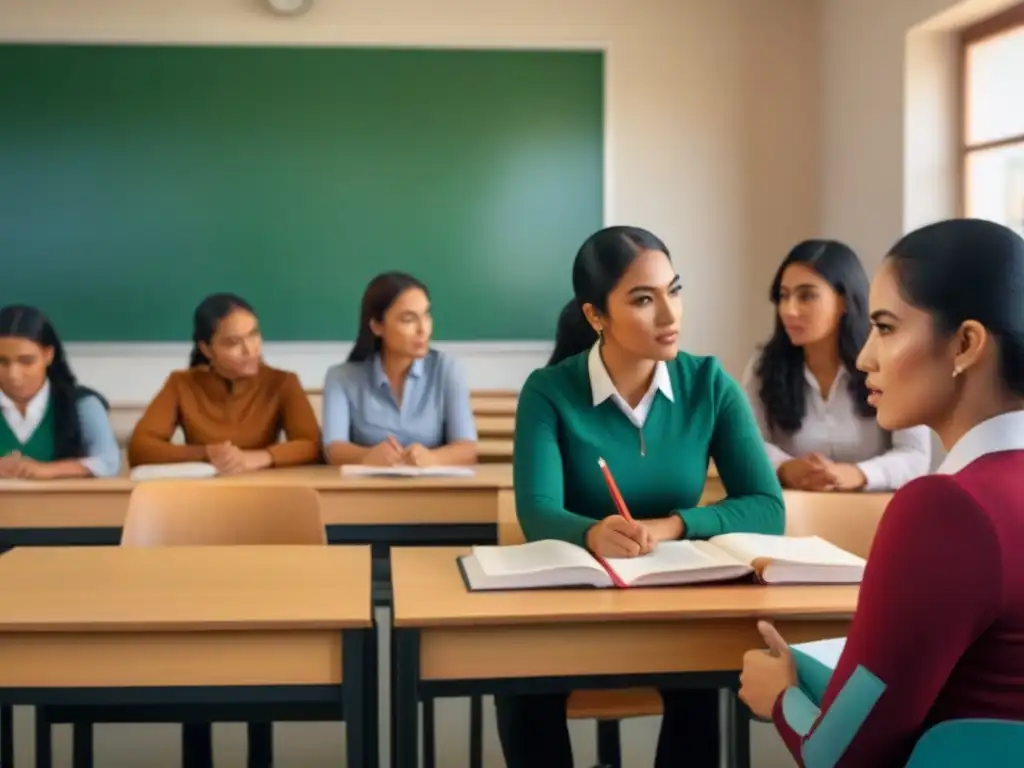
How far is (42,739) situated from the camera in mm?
2234

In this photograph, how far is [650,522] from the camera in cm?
201

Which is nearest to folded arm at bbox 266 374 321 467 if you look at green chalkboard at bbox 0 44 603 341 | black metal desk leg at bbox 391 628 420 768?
green chalkboard at bbox 0 44 603 341

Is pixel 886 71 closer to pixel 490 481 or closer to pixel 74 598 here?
pixel 490 481

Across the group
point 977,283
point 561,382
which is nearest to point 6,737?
point 561,382

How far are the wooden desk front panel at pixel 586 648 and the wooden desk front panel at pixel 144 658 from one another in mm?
215

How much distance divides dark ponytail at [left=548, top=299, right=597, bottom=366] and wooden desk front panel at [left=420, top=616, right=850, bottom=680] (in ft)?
4.20

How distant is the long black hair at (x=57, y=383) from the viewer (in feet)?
11.1

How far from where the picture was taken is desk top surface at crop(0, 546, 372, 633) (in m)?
1.57

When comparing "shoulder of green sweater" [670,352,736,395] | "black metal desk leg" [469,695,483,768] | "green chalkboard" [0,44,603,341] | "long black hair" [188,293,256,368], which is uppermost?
"green chalkboard" [0,44,603,341]

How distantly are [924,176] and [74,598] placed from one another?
152 inches

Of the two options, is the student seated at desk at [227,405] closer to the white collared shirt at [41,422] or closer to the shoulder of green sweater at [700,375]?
the white collared shirt at [41,422]

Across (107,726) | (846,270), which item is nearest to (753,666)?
(846,270)

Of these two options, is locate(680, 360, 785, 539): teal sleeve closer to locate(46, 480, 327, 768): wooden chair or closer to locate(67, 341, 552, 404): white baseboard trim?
locate(46, 480, 327, 768): wooden chair

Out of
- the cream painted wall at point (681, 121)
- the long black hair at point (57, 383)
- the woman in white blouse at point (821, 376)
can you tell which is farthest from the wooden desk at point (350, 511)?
the cream painted wall at point (681, 121)
